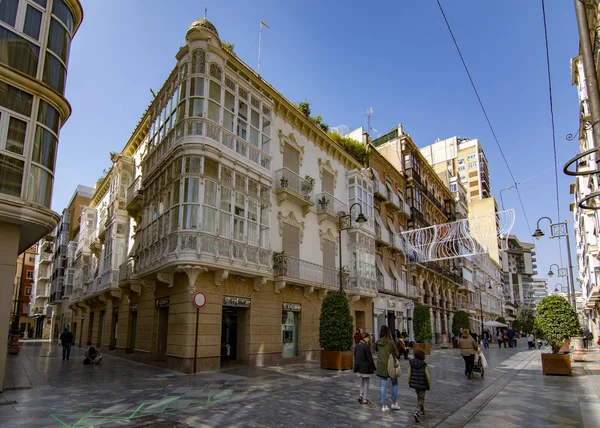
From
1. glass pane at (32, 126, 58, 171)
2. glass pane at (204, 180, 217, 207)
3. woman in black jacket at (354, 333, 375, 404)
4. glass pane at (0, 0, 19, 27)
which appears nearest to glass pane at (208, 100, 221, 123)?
glass pane at (204, 180, 217, 207)

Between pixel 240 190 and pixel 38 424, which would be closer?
pixel 38 424

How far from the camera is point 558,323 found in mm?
14703

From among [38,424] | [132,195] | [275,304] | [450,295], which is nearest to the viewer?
[38,424]

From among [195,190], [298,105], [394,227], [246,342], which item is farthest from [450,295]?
[195,190]

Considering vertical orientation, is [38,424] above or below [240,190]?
below

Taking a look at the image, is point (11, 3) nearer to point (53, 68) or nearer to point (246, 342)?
point (53, 68)

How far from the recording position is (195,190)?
15125 mm

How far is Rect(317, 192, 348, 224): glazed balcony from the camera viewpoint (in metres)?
22.3

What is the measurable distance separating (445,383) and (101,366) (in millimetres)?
13864

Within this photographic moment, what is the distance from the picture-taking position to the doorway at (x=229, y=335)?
1788 centimetres

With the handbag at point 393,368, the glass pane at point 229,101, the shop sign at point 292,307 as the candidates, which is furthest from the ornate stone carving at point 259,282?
the handbag at point 393,368

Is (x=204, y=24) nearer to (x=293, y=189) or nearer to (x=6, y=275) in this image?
(x=293, y=189)

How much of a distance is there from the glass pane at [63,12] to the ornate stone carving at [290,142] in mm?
10210

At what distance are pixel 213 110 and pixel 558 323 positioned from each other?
15.7m
